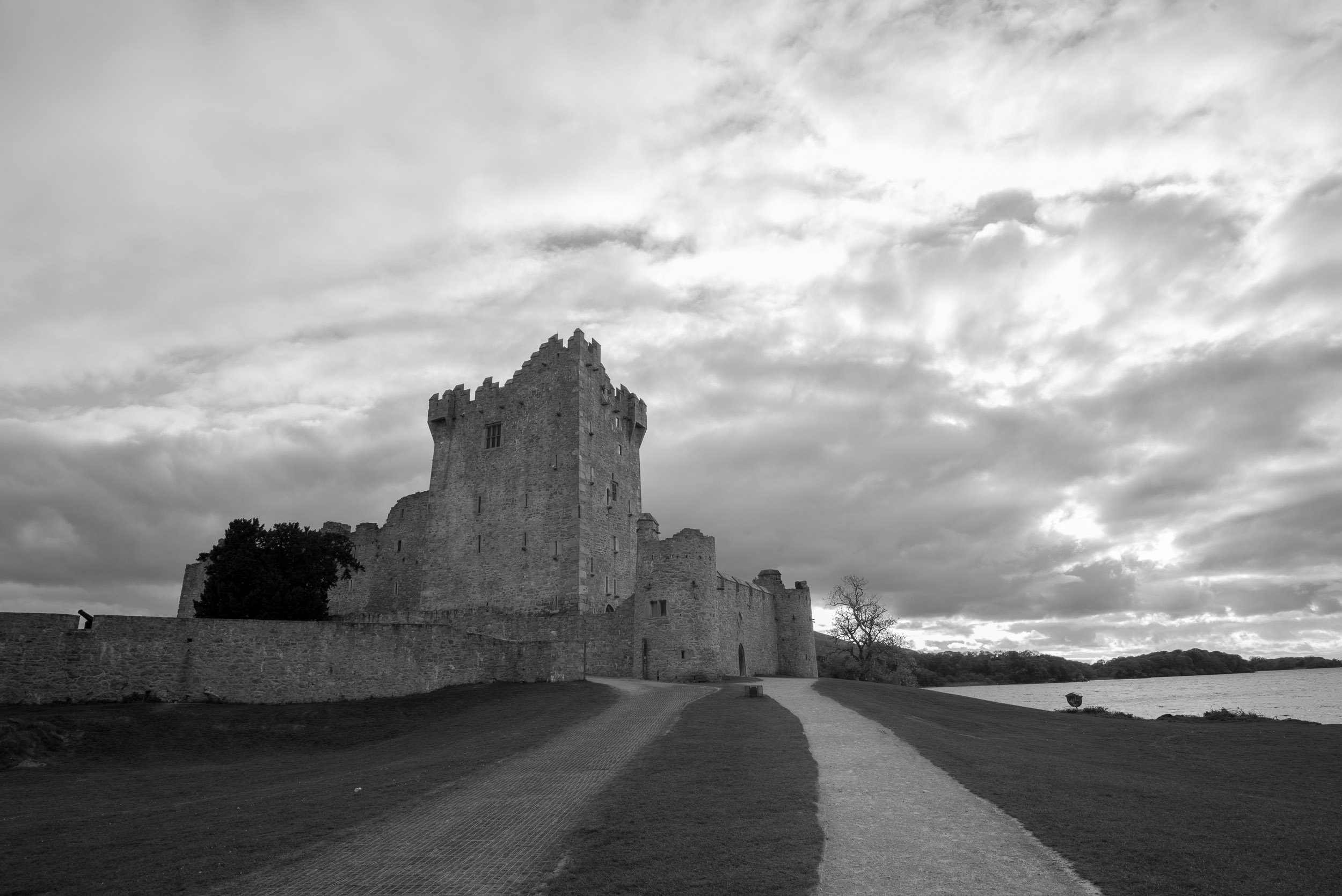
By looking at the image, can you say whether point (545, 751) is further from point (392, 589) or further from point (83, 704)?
point (392, 589)

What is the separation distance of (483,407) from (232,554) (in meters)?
19.7

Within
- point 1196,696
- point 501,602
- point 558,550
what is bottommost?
point 1196,696

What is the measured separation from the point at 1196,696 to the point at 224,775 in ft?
247

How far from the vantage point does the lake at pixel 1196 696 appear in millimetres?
48656

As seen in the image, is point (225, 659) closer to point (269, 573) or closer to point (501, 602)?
point (269, 573)

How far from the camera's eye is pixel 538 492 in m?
50.3

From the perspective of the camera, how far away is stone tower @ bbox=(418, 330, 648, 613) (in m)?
48.6

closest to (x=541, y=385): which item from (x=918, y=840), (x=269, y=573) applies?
(x=269, y=573)

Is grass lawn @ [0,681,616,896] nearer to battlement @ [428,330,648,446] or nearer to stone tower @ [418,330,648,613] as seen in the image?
stone tower @ [418,330,648,613]

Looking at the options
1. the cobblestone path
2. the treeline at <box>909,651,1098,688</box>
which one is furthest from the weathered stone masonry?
the treeline at <box>909,651,1098,688</box>

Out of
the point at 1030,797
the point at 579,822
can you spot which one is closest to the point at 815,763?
the point at 1030,797

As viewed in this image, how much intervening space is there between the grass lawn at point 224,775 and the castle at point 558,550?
7.28 meters

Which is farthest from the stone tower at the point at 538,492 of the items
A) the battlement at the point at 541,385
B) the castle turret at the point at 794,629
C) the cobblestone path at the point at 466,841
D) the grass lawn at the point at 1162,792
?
the cobblestone path at the point at 466,841

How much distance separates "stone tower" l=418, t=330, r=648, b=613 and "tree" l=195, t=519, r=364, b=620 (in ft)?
36.4
